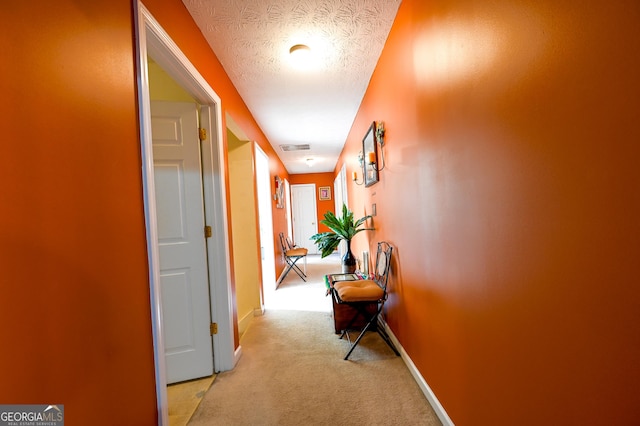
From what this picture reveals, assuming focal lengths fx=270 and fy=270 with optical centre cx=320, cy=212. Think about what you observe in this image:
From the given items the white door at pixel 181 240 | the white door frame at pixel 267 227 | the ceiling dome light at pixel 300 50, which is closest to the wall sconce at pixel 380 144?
the ceiling dome light at pixel 300 50

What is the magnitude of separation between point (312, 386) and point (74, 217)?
1722 mm

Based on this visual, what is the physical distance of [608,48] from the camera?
1.87ft

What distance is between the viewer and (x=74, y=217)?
0.80m

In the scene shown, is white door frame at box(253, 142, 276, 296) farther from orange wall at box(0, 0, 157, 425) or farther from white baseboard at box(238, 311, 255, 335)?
orange wall at box(0, 0, 157, 425)

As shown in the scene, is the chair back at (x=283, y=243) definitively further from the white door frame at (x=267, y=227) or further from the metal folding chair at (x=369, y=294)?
the metal folding chair at (x=369, y=294)

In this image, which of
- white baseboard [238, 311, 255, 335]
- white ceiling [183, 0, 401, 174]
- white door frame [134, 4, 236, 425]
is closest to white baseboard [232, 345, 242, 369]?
white door frame [134, 4, 236, 425]

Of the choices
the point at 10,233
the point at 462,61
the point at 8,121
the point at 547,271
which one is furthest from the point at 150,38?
the point at 547,271

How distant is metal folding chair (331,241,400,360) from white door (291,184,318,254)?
5631 mm

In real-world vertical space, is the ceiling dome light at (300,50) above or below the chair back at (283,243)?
above

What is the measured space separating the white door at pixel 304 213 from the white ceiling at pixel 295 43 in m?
4.57

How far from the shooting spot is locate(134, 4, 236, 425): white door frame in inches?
46.5

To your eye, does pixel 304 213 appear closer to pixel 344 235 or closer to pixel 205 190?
pixel 344 235

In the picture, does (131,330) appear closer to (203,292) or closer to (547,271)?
(203,292)

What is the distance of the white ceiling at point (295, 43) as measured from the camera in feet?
5.66
